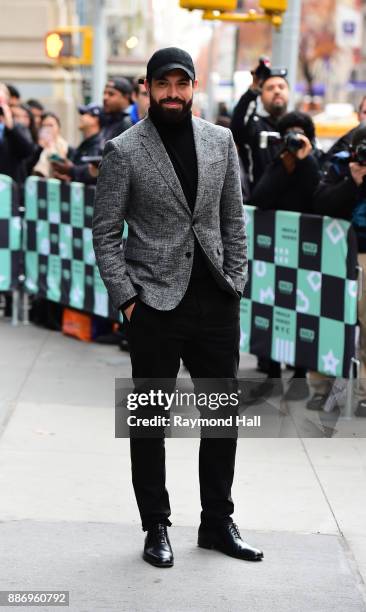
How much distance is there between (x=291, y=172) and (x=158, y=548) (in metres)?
3.50

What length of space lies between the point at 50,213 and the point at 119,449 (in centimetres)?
431

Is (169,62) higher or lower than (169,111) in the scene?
higher

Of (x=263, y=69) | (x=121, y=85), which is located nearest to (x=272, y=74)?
(x=263, y=69)

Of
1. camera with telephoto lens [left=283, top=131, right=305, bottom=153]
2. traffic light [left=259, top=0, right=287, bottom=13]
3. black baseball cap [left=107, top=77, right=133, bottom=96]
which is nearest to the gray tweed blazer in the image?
camera with telephoto lens [left=283, top=131, right=305, bottom=153]

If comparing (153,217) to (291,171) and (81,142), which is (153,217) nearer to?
(291,171)

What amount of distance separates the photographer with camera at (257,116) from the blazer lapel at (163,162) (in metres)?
3.96

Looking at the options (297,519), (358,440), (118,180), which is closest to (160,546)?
(297,519)

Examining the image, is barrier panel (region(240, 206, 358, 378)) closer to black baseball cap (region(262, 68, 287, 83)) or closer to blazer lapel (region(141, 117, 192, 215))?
black baseball cap (region(262, 68, 287, 83))

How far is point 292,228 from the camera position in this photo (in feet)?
25.7

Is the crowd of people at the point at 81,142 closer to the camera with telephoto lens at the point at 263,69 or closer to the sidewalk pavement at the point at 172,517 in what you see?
the camera with telephoto lens at the point at 263,69

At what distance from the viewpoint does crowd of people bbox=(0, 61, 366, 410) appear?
7.42 m

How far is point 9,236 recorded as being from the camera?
1108cm

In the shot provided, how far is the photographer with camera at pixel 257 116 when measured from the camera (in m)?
8.81

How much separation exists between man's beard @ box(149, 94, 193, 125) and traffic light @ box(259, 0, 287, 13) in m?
6.55
